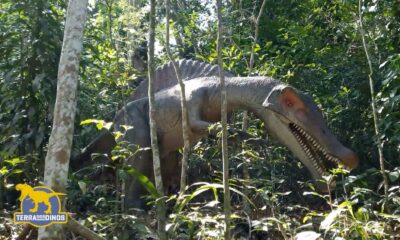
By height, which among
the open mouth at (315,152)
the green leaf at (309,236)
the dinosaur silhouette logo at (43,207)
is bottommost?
the green leaf at (309,236)

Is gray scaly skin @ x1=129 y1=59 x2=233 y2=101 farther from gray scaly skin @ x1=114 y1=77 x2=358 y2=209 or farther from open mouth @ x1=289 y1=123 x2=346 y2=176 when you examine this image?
open mouth @ x1=289 y1=123 x2=346 y2=176

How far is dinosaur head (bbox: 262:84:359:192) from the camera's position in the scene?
17.4ft

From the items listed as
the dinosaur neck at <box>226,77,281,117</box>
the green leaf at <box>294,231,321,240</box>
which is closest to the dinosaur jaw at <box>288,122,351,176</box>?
the dinosaur neck at <box>226,77,281,117</box>

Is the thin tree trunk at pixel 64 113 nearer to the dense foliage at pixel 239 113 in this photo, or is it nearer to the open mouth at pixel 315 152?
the dense foliage at pixel 239 113

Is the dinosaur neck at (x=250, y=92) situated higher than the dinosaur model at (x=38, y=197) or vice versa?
the dinosaur neck at (x=250, y=92)

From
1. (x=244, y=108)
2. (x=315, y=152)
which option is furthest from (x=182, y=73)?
(x=315, y=152)

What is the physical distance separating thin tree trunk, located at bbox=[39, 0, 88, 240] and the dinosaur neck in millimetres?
2201

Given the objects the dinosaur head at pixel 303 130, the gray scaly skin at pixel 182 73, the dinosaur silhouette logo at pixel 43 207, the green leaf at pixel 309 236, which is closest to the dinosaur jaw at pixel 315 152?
the dinosaur head at pixel 303 130

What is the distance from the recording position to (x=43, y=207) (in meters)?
3.53

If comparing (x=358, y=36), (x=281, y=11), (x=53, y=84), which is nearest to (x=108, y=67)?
(x=53, y=84)

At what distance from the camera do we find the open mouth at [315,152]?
5.30 meters

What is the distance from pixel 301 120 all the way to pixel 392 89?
3.16 feet

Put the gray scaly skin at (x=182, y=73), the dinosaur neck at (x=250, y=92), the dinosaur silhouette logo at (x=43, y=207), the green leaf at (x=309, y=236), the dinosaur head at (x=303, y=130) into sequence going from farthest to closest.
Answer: the gray scaly skin at (x=182, y=73) → the dinosaur neck at (x=250, y=92) → the dinosaur head at (x=303, y=130) → the green leaf at (x=309, y=236) → the dinosaur silhouette logo at (x=43, y=207)

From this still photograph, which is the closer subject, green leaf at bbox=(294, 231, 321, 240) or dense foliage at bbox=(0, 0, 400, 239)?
green leaf at bbox=(294, 231, 321, 240)
